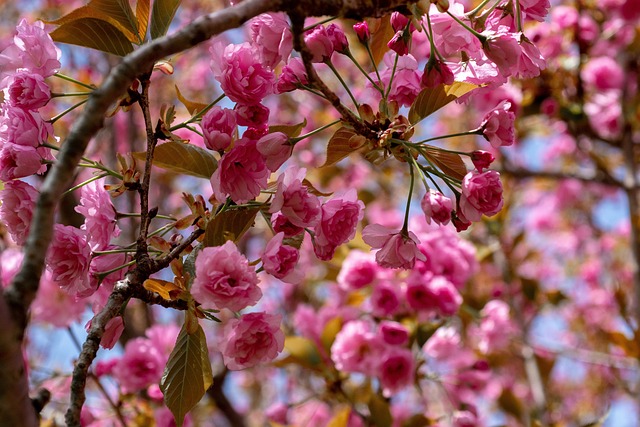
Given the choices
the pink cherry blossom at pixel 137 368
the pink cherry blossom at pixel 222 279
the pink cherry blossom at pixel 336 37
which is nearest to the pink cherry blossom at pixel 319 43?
the pink cherry blossom at pixel 336 37

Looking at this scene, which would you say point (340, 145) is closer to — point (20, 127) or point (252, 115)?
point (252, 115)

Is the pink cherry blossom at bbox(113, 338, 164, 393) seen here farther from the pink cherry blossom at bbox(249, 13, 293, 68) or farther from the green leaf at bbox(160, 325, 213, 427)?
the pink cherry blossom at bbox(249, 13, 293, 68)

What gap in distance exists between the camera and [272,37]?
97cm

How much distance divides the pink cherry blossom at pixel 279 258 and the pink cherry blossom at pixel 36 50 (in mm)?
451

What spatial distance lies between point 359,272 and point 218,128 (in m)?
0.92

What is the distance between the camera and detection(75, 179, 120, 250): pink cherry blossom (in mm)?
972

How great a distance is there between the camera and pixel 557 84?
259cm

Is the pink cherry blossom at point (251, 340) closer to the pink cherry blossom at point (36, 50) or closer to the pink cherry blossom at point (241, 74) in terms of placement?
the pink cherry blossom at point (241, 74)

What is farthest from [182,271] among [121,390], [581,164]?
[581,164]

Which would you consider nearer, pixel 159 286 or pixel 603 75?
pixel 159 286

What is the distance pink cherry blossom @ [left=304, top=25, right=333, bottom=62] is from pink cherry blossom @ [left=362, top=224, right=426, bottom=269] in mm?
283

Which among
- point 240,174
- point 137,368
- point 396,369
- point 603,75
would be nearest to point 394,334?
point 396,369

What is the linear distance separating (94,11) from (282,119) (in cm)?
328

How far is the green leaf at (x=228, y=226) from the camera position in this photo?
3.10ft
